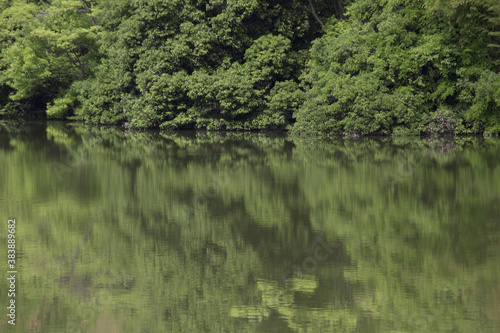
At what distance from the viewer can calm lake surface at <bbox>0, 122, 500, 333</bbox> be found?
645cm

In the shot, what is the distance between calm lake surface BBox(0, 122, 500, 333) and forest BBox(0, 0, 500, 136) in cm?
843

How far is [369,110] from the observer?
84.5 feet

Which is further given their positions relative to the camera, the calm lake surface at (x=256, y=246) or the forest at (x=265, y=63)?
the forest at (x=265, y=63)

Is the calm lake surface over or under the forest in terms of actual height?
under

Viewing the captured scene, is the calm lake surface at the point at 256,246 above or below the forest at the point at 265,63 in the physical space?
below

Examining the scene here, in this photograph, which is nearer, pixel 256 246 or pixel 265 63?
pixel 256 246

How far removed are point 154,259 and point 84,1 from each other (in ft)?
123

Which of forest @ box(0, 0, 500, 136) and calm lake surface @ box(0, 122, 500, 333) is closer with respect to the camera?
calm lake surface @ box(0, 122, 500, 333)

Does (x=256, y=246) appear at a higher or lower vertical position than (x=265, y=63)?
lower

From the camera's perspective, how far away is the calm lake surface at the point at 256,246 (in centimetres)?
645

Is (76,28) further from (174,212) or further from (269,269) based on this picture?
(269,269)

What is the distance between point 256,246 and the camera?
891cm

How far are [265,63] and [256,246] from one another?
2350 cm

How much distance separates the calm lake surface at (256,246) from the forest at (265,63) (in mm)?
8433
